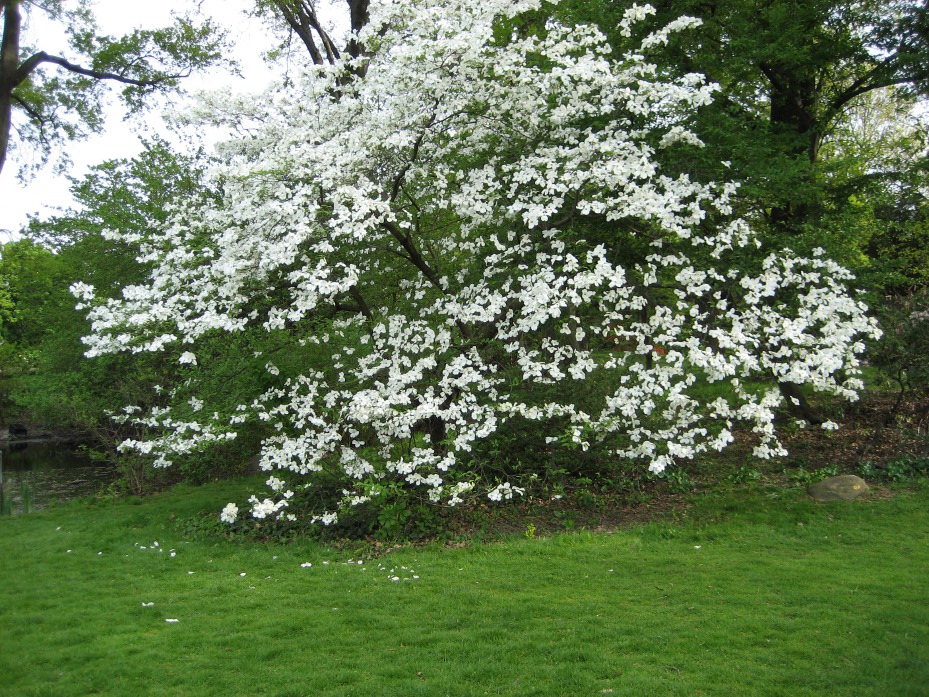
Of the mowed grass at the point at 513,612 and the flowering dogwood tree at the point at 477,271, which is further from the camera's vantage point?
the flowering dogwood tree at the point at 477,271

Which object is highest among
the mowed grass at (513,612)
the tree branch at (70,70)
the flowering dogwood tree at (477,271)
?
the tree branch at (70,70)

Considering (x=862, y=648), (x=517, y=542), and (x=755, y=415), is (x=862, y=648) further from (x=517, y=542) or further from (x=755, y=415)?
(x=517, y=542)

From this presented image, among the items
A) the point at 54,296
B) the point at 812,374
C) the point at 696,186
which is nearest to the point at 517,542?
the point at 812,374

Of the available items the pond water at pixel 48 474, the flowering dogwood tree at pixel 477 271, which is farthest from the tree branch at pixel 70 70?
the pond water at pixel 48 474

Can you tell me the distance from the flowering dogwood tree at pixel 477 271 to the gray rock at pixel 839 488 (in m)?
1.83

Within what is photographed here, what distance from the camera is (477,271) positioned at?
28.4ft

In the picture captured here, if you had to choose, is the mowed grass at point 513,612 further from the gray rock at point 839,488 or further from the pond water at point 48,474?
the pond water at point 48,474

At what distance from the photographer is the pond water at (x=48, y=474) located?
16.4 meters

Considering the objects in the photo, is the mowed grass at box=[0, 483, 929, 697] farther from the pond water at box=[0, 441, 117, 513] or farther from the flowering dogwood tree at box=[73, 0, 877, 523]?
the pond water at box=[0, 441, 117, 513]

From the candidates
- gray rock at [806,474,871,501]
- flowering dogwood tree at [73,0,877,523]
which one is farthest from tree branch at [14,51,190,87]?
gray rock at [806,474,871,501]

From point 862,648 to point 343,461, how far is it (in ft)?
18.1

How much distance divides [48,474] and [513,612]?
729 inches

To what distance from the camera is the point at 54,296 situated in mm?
17172

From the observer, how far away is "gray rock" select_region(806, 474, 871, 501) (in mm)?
9320
